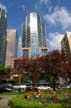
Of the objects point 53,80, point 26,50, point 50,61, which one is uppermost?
point 26,50

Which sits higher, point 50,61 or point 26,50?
point 26,50

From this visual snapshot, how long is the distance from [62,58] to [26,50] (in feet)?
411

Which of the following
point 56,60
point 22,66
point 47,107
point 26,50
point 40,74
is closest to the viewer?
point 47,107

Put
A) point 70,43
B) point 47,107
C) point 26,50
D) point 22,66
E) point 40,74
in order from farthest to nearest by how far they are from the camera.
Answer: point 26,50
point 70,43
point 22,66
point 40,74
point 47,107

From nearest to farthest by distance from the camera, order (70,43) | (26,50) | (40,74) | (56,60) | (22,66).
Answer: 1. (56,60)
2. (40,74)
3. (22,66)
4. (70,43)
5. (26,50)

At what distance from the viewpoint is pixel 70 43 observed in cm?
16350

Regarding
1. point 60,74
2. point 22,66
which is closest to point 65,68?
point 60,74

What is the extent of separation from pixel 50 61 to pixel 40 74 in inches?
214

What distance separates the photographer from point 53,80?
58781 mm

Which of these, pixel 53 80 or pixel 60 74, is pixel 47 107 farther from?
pixel 53 80

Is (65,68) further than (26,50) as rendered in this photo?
No

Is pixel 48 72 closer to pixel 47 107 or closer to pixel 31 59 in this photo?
pixel 31 59

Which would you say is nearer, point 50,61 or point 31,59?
point 50,61

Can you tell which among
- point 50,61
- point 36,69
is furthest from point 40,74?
point 50,61
